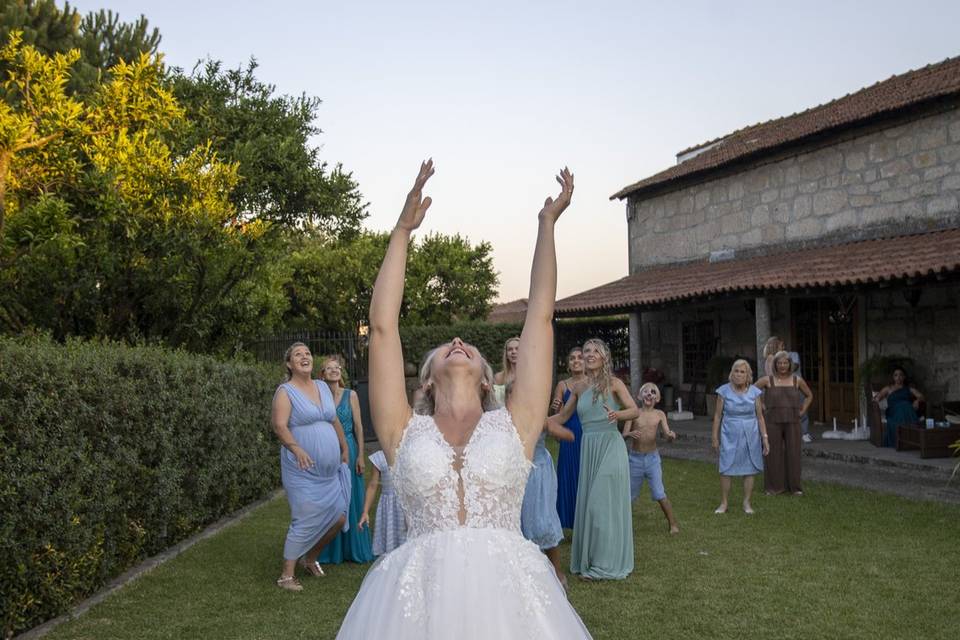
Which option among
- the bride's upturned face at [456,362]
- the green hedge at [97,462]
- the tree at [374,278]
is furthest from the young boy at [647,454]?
the tree at [374,278]

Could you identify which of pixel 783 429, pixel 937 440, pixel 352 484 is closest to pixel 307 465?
pixel 352 484

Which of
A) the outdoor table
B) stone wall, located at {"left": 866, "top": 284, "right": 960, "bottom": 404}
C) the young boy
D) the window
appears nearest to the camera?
the young boy

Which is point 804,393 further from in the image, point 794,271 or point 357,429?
point 357,429

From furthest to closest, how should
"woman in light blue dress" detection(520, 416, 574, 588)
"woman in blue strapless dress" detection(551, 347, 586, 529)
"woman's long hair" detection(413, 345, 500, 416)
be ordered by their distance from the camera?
"woman in blue strapless dress" detection(551, 347, 586, 529) → "woman in light blue dress" detection(520, 416, 574, 588) → "woman's long hair" detection(413, 345, 500, 416)

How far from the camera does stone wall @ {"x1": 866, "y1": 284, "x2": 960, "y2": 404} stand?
620 inches

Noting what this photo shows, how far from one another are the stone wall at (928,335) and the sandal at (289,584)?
1234cm

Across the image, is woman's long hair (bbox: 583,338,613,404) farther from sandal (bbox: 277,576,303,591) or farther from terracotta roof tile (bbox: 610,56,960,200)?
terracotta roof tile (bbox: 610,56,960,200)

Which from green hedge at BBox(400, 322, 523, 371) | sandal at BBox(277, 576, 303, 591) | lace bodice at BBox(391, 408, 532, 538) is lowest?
sandal at BBox(277, 576, 303, 591)

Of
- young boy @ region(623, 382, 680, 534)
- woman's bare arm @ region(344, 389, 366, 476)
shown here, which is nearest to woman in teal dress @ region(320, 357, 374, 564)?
woman's bare arm @ region(344, 389, 366, 476)

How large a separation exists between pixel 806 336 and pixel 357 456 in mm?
13169

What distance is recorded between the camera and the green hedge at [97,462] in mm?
5762

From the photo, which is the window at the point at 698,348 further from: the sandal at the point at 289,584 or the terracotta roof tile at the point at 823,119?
the sandal at the point at 289,584

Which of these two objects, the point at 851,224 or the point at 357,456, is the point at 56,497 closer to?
the point at 357,456

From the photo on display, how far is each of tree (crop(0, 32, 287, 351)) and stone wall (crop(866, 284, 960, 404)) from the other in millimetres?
10815
